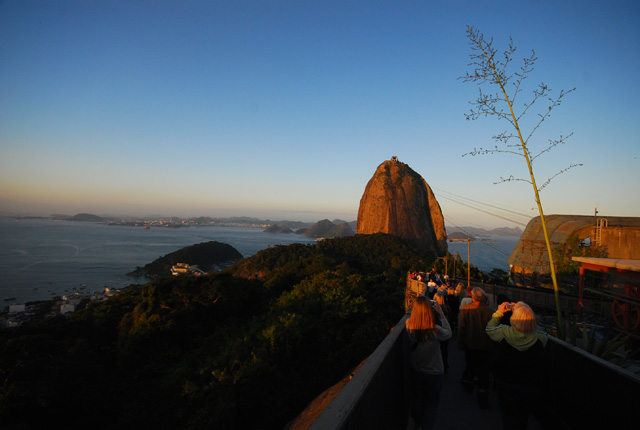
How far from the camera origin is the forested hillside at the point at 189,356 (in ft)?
35.6

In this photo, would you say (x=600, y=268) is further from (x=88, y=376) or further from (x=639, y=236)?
(x=639, y=236)

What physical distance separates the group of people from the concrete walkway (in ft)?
0.43

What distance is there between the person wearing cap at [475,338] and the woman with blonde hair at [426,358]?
1206 millimetres

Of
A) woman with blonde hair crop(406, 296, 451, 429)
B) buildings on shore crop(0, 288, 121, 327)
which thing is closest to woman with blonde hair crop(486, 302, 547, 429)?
woman with blonde hair crop(406, 296, 451, 429)

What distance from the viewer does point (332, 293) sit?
18938mm

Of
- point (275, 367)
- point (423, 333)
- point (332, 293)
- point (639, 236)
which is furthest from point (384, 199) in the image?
point (423, 333)

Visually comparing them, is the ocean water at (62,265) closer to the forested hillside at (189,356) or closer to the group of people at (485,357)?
the forested hillside at (189,356)

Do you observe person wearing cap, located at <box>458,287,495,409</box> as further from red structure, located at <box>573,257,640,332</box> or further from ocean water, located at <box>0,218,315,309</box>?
ocean water, located at <box>0,218,315,309</box>

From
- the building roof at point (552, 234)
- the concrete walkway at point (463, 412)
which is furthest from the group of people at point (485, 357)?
the building roof at point (552, 234)

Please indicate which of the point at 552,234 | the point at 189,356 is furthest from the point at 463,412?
the point at 552,234

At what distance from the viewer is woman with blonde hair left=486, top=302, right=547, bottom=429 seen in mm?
2885

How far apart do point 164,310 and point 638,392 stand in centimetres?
2157

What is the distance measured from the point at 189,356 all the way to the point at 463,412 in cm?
1576

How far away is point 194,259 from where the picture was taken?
374 feet
